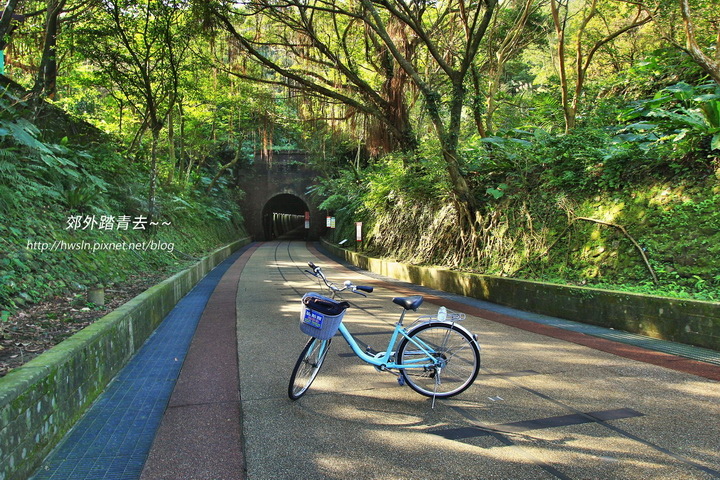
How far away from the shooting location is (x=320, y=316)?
356 cm

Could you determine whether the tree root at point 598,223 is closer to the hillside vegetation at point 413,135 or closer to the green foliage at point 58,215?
the hillside vegetation at point 413,135

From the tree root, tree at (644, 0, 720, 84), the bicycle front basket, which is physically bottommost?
the bicycle front basket

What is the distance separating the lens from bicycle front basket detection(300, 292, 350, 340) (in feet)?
11.7

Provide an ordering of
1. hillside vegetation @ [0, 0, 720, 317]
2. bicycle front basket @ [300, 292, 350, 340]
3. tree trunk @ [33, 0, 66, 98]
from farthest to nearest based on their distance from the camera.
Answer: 1. tree trunk @ [33, 0, 66, 98]
2. hillside vegetation @ [0, 0, 720, 317]
3. bicycle front basket @ [300, 292, 350, 340]

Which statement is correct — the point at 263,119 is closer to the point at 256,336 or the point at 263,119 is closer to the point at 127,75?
the point at 127,75

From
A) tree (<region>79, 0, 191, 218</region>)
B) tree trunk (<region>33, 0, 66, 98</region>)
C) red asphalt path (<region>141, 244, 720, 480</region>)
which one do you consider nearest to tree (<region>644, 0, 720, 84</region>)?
red asphalt path (<region>141, 244, 720, 480</region>)

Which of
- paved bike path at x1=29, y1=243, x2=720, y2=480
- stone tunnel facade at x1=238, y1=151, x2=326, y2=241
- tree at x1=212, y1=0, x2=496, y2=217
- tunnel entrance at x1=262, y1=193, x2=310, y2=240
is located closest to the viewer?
paved bike path at x1=29, y1=243, x2=720, y2=480

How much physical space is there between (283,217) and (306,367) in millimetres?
56262

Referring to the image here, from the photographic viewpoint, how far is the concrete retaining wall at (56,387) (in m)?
2.41

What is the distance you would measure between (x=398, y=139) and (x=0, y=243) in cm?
926

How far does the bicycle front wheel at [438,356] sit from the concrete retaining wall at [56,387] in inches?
95.8

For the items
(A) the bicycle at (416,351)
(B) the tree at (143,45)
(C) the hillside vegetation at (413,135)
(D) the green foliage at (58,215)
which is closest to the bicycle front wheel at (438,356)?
(A) the bicycle at (416,351)

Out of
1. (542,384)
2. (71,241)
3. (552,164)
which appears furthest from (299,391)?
(552,164)

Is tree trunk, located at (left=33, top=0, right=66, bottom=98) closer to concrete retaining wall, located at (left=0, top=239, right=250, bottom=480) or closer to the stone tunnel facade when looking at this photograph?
concrete retaining wall, located at (left=0, top=239, right=250, bottom=480)
